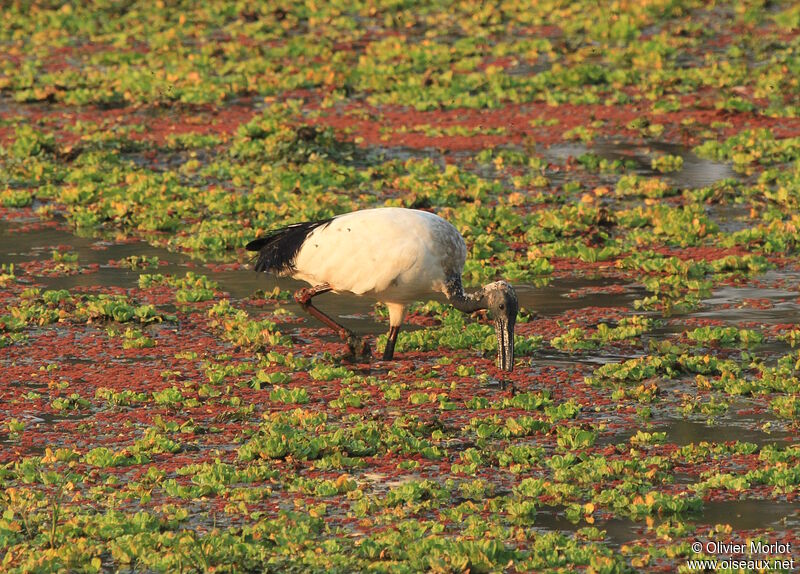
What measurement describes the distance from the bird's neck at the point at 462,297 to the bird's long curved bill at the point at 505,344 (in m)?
0.30

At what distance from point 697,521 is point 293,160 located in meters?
9.76

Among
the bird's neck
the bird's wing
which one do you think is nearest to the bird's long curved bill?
the bird's neck

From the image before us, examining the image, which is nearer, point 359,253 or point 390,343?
point 359,253

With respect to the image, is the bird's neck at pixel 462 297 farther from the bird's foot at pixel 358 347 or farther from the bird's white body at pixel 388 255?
the bird's foot at pixel 358 347

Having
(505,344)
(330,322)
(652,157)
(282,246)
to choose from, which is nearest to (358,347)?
(330,322)

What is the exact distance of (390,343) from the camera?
1064cm

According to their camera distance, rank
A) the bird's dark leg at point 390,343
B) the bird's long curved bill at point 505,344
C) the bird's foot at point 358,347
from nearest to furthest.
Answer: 1. the bird's long curved bill at point 505,344
2. the bird's foot at point 358,347
3. the bird's dark leg at point 390,343

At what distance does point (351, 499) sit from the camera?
309 inches

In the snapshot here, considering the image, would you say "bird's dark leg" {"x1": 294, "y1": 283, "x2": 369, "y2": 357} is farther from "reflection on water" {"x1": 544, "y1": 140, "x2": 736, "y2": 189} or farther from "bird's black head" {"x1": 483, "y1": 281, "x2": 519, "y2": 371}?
"reflection on water" {"x1": 544, "y1": 140, "x2": 736, "y2": 189}

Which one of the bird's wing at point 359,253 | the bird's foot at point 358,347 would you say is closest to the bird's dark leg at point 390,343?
the bird's foot at point 358,347

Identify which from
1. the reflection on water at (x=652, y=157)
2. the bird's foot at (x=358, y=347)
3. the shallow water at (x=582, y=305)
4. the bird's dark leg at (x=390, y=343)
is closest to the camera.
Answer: the shallow water at (x=582, y=305)

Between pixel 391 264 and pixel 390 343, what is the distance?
0.76m

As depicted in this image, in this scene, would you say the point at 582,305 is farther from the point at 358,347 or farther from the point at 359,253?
the point at 359,253

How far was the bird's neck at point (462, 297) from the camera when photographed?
408 inches
